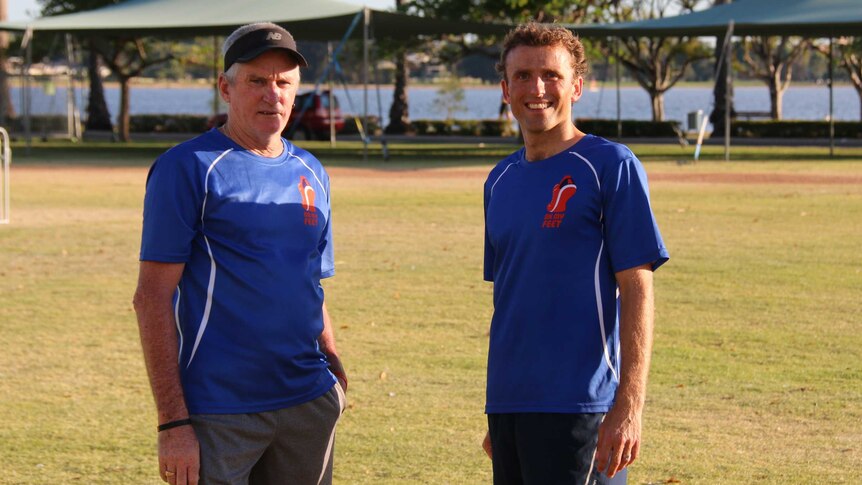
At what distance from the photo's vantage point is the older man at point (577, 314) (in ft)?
12.4

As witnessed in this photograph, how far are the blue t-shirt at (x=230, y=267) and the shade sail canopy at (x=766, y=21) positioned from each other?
26549mm

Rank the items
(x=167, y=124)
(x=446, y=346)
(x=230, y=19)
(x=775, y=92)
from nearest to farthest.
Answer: (x=446, y=346)
(x=230, y=19)
(x=167, y=124)
(x=775, y=92)

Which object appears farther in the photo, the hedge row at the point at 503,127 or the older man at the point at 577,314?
the hedge row at the point at 503,127

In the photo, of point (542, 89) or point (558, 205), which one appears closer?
point (558, 205)

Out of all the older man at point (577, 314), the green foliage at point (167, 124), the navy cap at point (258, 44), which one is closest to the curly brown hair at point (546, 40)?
the older man at point (577, 314)

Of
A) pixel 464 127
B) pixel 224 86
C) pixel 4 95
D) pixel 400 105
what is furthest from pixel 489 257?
pixel 4 95

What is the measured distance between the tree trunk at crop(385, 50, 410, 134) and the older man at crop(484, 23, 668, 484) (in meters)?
44.6

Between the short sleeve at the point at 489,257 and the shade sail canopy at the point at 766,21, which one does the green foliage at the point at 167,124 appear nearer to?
the shade sail canopy at the point at 766,21

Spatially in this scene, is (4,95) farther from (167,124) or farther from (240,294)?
(240,294)

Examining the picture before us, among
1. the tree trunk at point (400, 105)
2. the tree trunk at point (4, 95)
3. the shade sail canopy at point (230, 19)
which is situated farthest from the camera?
the tree trunk at point (400, 105)

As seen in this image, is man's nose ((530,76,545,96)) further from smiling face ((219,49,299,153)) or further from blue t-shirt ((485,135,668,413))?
smiling face ((219,49,299,153))

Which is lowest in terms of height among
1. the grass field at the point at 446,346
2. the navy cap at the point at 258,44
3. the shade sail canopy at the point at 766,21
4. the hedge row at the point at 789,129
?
the grass field at the point at 446,346

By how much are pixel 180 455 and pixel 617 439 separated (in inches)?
48.5

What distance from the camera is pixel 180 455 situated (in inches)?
151
